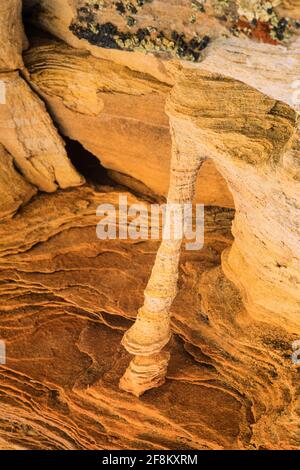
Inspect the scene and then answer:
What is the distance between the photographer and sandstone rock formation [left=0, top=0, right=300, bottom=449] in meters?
4.21

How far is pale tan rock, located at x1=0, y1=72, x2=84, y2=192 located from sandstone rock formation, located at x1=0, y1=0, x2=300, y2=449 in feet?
0.04

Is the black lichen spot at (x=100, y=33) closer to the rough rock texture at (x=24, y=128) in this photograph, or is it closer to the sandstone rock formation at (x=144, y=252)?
the sandstone rock formation at (x=144, y=252)

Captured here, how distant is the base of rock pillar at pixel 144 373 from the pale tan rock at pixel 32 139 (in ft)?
6.10

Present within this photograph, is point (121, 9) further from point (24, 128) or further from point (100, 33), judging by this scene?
point (24, 128)

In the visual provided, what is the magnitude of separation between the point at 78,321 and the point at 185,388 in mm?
1244

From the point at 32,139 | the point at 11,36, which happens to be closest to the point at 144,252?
the point at 32,139

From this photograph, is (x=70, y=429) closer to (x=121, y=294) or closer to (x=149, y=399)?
(x=149, y=399)

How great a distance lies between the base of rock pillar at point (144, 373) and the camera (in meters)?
Result: 5.06

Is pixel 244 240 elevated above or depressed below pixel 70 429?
above

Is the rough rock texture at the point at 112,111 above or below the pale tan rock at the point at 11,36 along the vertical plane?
below

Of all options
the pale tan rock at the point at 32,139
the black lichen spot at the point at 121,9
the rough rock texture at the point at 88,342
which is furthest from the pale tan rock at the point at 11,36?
the black lichen spot at the point at 121,9

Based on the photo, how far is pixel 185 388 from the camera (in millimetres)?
5281
